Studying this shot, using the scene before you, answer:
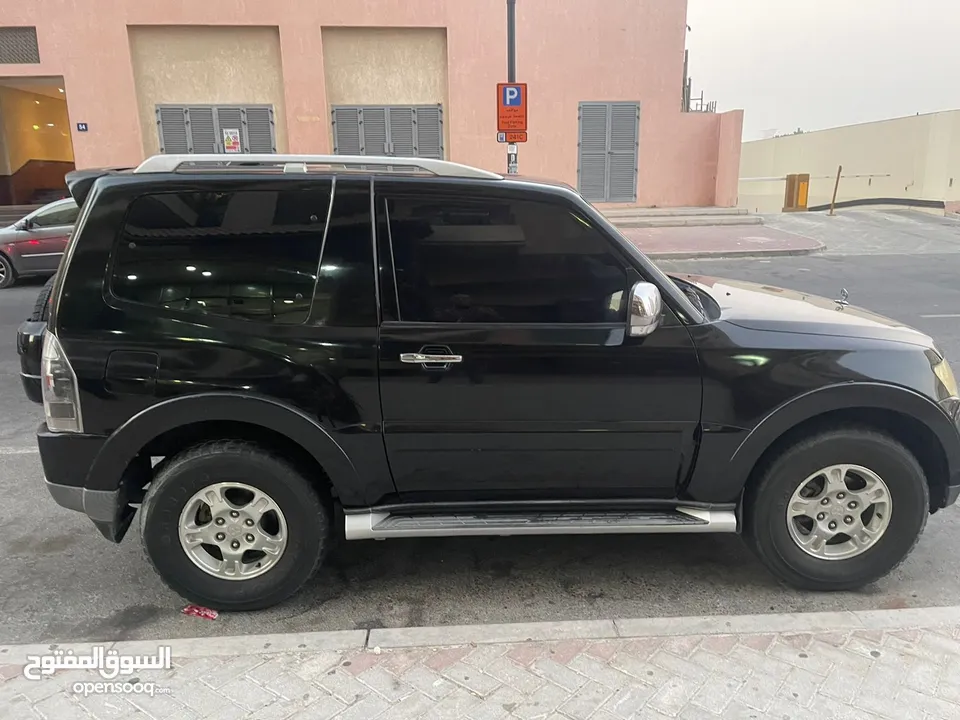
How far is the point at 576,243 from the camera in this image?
289 cm

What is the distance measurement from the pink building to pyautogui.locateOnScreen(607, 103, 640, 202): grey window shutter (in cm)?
4

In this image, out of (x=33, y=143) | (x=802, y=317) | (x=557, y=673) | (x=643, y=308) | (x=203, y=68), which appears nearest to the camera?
(x=557, y=673)

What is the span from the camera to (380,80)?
18.4 meters

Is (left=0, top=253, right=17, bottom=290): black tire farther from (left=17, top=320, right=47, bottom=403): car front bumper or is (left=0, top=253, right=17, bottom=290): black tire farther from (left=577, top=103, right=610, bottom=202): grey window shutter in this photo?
(left=577, top=103, right=610, bottom=202): grey window shutter

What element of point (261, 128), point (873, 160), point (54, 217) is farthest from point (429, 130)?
point (873, 160)

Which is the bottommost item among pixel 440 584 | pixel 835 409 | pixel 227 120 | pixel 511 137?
pixel 440 584

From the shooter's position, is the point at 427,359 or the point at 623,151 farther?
the point at 623,151

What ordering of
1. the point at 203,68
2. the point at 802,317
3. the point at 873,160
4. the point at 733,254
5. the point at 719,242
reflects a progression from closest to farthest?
1. the point at 802,317
2. the point at 733,254
3. the point at 719,242
4. the point at 203,68
5. the point at 873,160

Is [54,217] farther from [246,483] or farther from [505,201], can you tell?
[505,201]

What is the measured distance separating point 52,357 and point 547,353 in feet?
6.62

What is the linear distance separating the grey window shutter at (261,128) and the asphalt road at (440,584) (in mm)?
16163

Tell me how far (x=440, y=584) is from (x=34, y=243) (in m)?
11.4

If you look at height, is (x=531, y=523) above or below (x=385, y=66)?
below

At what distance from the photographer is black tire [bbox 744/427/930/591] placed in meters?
2.92
